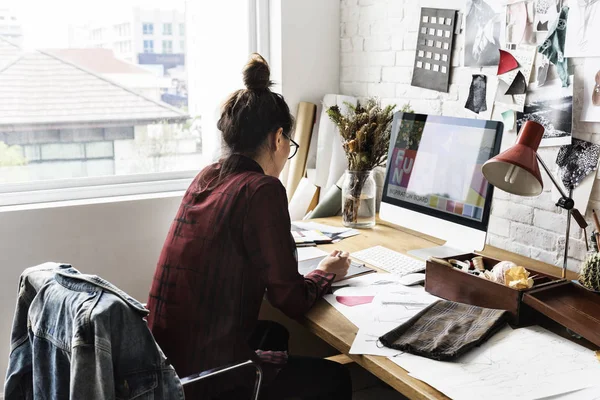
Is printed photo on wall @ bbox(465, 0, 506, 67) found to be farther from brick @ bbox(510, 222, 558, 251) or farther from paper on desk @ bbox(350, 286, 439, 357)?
paper on desk @ bbox(350, 286, 439, 357)

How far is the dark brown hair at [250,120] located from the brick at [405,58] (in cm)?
97

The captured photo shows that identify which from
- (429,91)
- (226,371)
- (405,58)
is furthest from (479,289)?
(405,58)

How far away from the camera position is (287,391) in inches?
69.8

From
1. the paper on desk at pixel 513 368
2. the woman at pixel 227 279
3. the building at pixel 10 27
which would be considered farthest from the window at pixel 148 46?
the paper on desk at pixel 513 368

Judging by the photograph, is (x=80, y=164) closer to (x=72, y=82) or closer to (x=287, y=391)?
(x=72, y=82)

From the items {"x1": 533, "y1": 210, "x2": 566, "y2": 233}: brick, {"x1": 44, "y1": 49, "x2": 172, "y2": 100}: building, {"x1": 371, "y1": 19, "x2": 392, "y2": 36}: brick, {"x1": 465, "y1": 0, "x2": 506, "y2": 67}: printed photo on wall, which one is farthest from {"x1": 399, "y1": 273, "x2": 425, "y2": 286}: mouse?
{"x1": 44, "y1": 49, "x2": 172, "y2": 100}: building

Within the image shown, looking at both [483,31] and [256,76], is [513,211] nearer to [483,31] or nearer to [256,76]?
[483,31]

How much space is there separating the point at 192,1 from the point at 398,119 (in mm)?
1312

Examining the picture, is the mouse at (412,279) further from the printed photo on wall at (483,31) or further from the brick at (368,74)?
the brick at (368,74)

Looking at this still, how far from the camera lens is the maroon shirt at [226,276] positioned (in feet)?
5.41

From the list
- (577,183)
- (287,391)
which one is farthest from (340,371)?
(577,183)

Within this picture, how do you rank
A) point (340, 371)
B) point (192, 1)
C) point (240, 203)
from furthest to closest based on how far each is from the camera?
point (192, 1) < point (340, 371) < point (240, 203)

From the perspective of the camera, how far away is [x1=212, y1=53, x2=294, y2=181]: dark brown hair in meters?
1.84

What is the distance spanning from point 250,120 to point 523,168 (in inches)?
30.7
